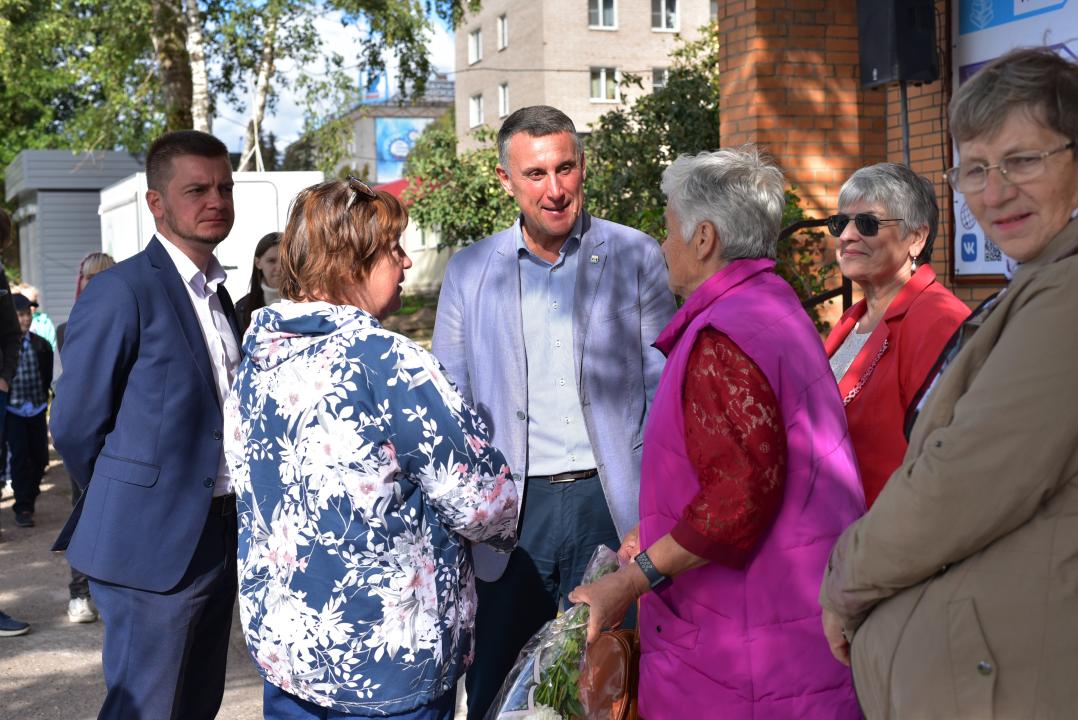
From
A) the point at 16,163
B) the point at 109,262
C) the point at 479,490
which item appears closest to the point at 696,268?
the point at 479,490

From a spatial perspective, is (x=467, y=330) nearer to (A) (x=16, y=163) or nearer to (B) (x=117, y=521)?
(B) (x=117, y=521)

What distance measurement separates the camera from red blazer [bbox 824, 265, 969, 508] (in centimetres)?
302

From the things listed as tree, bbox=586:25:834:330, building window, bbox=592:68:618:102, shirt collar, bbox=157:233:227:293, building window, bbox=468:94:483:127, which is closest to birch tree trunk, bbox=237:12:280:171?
tree, bbox=586:25:834:330

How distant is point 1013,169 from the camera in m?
1.87

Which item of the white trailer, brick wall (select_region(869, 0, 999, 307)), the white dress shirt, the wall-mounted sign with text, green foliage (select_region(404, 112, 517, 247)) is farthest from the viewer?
green foliage (select_region(404, 112, 517, 247))

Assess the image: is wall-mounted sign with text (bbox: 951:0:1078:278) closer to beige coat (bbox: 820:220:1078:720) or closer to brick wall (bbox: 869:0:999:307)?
brick wall (bbox: 869:0:999:307)

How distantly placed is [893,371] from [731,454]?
0.93 meters

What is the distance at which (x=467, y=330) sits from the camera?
3654 mm

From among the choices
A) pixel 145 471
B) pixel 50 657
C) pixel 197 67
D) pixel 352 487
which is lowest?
pixel 50 657

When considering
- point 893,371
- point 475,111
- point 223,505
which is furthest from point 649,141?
point 475,111

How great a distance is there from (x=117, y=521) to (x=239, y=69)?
876 inches

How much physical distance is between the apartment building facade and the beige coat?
1733 inches

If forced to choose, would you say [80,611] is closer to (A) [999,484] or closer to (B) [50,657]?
(B) [50,657]

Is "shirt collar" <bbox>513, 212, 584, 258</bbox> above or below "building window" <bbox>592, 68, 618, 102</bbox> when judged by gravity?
below
